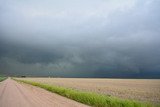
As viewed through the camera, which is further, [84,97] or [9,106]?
[84,97]

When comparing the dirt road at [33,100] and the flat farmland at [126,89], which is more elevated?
A: the flat farmland at [126,89]

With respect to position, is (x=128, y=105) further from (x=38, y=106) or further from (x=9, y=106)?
(x=9, y=106)

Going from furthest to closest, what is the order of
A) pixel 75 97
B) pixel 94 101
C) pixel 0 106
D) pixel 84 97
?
pixel 75 97
pixel 84 97
pixel 94 101
pixel 0 106

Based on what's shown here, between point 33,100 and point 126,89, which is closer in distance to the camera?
point 33,100

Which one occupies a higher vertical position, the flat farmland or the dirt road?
the flat farmland

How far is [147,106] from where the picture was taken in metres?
Result: 19.0

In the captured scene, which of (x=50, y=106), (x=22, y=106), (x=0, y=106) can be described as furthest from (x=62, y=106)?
(x=0, y=106)

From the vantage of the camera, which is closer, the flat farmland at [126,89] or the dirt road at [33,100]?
the dirt road at [33,100]

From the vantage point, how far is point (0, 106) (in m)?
18.8

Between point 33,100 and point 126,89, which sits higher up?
point 126,89

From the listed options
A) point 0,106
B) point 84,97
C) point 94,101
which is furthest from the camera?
point 84,97

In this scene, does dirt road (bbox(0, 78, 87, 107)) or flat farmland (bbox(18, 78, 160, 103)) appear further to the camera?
flat farmland (bbox(18, 78, 160, 103))

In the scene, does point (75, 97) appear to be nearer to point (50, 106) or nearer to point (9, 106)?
point (50, 106)

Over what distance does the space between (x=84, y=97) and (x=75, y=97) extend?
113 inches
